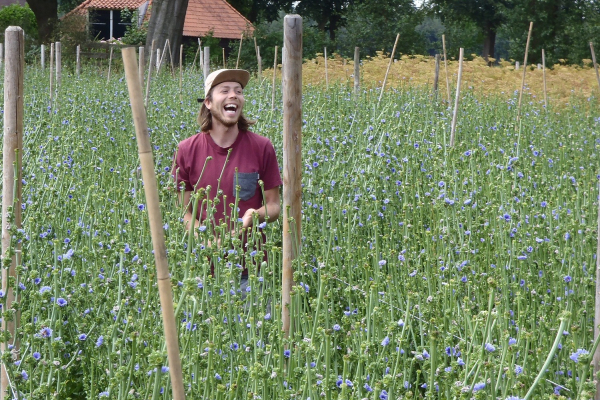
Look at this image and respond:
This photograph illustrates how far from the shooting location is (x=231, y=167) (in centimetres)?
337

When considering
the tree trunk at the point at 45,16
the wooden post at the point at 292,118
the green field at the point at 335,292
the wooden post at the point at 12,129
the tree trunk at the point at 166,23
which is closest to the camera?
the green field at the point at 335,292

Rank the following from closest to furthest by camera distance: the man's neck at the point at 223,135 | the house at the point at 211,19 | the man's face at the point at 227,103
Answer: the man's face at the point at 227,103 → the man's neck at the point at 223,135 → the house at the point at 211,19

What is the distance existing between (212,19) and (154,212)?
30.9m

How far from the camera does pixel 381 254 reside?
3275 millimetres

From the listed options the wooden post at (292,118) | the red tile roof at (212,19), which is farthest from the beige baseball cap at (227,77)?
the red tile roof at (212,19)

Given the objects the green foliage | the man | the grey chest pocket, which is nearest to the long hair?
the man


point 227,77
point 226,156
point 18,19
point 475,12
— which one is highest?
point 475,12

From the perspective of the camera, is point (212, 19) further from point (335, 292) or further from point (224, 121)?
point (335, 292)

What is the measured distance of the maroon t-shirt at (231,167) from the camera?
3359mm

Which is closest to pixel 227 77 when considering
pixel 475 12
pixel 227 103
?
pixel 227 103

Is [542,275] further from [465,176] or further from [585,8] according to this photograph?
[585,8]

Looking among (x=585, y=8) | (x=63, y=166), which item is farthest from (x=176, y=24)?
(x=585, y=8)

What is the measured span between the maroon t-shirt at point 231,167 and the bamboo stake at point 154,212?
1.78 metres

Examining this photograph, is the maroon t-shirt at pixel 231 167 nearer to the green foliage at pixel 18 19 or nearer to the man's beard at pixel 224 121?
the man's beard at pixel 224 121
